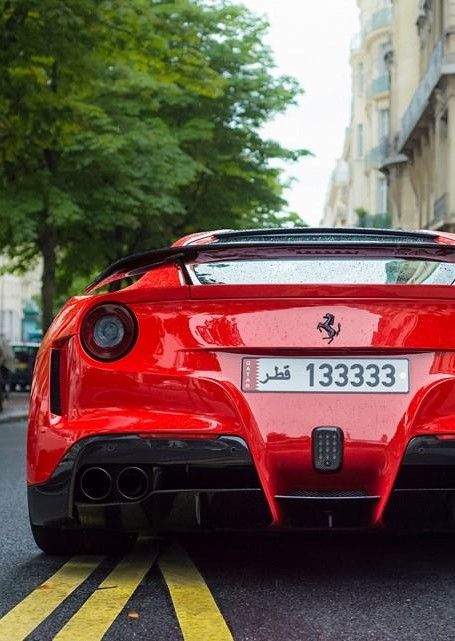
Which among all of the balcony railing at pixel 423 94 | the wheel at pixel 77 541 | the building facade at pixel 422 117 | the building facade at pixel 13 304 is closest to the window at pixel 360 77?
the building facade at pixel 422 117

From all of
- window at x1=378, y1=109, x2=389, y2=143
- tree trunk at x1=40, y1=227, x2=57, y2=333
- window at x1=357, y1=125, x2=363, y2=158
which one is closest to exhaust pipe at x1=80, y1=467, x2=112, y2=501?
tree trunk at x1=40, y1=227, x2=57, y2=333

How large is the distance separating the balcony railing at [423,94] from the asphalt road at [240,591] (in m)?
28.2

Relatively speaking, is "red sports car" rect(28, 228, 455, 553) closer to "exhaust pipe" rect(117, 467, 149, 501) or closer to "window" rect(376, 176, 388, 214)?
"exhaust pipe" rect(117, 467, 149, 501)

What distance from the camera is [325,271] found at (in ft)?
14.6

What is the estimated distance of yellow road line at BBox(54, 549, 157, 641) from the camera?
3.56 m

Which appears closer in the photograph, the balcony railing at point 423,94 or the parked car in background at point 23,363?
the balcony railing at point 423,94

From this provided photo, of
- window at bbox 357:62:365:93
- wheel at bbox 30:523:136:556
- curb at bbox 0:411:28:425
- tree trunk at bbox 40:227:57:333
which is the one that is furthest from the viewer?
window at bbox 357:62:365:93

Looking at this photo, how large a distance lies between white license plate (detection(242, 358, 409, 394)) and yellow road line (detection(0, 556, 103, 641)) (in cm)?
93

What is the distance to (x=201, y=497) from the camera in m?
4.12

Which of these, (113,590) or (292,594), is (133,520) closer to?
(113,590)

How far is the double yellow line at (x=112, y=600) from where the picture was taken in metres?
3.56

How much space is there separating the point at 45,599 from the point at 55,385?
74 cm

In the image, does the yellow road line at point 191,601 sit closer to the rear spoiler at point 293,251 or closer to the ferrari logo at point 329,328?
the ferrari logo at point 329,328

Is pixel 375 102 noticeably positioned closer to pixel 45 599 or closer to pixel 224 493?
pixel 224 493
